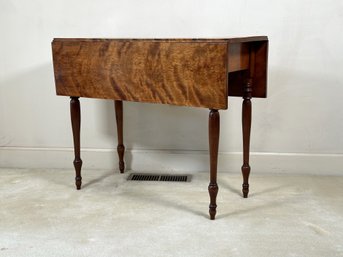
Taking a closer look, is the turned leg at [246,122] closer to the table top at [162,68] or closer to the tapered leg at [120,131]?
the table top at [162,68]

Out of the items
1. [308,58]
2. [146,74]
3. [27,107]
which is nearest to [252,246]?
[146,74]

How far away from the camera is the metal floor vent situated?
105 inches

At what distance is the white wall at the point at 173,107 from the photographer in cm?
258

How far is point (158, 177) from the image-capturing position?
8.91ft

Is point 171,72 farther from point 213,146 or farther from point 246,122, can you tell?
point 246,122

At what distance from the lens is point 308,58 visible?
8.52 ft

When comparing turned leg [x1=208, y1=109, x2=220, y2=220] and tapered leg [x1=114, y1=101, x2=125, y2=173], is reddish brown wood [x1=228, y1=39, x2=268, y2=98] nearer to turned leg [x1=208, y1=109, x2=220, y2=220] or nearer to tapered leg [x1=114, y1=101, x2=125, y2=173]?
turned leg [x1=208, y1=109, x2=220, y2=220]

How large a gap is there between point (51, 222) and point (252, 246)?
3.16 ft

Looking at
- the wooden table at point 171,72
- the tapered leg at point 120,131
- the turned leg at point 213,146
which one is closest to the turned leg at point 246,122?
the wooden table at point 171,72

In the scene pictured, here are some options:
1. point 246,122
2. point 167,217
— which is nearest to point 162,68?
point 246,122

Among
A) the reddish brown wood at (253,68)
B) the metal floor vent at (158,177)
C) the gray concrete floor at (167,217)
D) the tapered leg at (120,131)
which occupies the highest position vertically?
the reddish brown wood at (253,68)

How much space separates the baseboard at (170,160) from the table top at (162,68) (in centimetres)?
64

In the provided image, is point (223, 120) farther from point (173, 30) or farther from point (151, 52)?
point (151, 52)

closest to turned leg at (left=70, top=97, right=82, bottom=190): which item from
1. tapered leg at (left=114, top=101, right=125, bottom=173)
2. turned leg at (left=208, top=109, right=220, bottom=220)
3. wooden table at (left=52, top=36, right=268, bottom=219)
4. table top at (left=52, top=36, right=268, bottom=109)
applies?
wooden table at (left=52, top=36, right=268, bottom=219)
